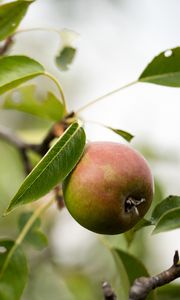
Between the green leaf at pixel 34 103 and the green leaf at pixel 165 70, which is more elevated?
the green leaf at pixel 165 70

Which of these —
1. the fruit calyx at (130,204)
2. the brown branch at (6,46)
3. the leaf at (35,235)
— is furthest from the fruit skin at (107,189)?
the brown branch at (6,46)

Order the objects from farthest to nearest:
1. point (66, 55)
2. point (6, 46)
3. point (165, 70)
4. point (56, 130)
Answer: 1. point (6, 46)
2. point (66, 55)
3. point (56, 130)
4. point (165, 70)

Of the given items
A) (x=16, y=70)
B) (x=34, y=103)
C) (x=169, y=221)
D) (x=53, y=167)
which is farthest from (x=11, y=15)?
(x=169, y=221)

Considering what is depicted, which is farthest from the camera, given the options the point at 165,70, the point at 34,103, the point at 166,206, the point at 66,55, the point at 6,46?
the point at 6,46

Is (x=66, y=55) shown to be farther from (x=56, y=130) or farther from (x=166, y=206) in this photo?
(x=166, y=206)

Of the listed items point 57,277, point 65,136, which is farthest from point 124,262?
point 57,277

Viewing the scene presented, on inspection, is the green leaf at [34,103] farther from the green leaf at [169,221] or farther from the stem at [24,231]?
the green leaf at [169,221]
